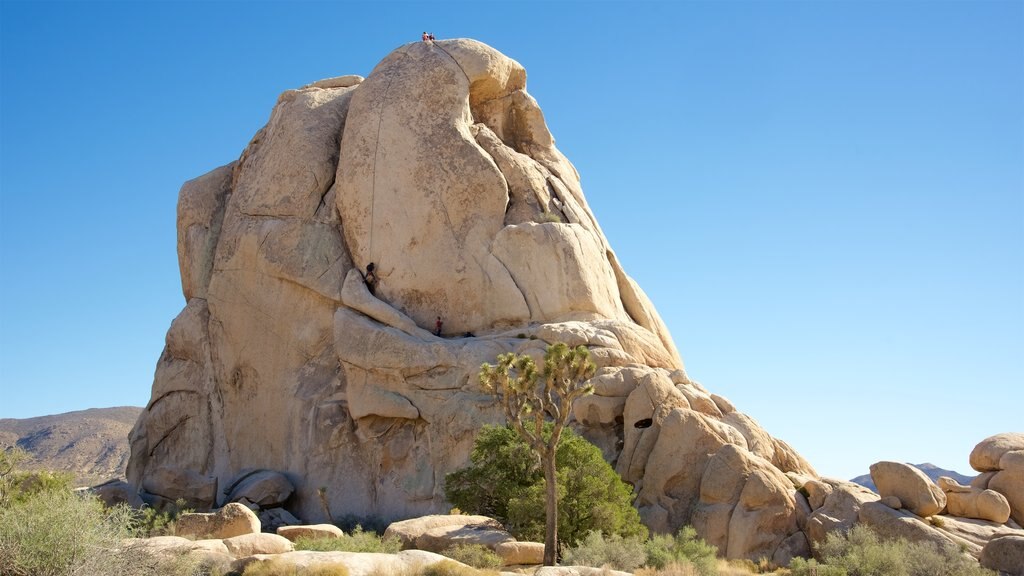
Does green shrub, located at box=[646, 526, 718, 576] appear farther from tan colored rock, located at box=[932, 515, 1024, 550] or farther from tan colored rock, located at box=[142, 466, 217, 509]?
tan colored rock, located at box=[142, 466, 217, 509]

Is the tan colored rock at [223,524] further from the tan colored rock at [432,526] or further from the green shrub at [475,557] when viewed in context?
the green shrub at [475,557]

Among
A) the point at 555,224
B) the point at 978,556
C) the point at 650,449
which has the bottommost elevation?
the point at 978,556

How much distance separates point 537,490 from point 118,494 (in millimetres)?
17830

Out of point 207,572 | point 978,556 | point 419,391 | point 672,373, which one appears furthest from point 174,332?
point 978,556

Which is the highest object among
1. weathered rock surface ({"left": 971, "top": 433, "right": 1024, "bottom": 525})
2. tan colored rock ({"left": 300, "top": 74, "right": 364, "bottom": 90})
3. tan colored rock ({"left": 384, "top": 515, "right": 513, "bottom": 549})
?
tan colored rock ({"left": 300, "top": 74, "right": 364, "bottom": 90})

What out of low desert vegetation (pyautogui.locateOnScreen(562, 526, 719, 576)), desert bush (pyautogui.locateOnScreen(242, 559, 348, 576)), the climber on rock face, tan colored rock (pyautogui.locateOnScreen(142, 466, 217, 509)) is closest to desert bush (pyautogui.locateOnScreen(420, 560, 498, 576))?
desert bush (pyautogui.locateOnScreen(242, 559, 348, 576))

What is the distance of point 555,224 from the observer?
35.2 m

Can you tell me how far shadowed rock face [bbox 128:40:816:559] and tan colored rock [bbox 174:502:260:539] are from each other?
24.5 ft

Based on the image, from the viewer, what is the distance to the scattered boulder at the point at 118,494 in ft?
107

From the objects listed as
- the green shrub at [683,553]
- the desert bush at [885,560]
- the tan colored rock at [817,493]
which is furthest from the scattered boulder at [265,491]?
the desert bush at [885,560]

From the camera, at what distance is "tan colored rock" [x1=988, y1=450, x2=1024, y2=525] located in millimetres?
24953

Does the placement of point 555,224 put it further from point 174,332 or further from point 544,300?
point 174,332

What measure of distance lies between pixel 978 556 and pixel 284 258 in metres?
25.5

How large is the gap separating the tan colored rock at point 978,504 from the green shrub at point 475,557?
1287 cm
